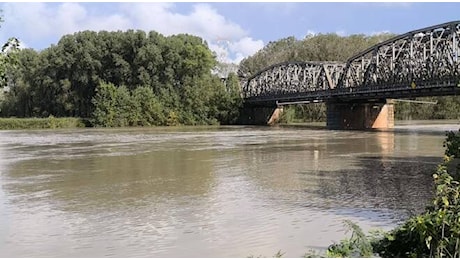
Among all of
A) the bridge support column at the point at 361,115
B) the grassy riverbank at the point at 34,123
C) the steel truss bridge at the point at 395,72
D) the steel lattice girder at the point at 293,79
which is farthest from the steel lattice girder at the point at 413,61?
the grassy riverbank at the point at 34,123

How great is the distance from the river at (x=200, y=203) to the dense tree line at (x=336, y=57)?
80823mm

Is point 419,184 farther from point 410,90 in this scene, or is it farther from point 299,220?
point 410,90

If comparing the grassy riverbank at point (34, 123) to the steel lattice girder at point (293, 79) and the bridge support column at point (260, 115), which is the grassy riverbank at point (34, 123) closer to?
the bridge support column at point (260, 115)

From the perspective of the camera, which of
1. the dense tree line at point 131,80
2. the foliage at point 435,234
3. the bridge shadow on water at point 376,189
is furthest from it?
the dense tree line at point 131,80

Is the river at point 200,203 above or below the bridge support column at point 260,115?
below

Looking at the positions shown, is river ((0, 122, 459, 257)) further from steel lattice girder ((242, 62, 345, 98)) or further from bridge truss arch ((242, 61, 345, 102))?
steel lattice girder ((242, 62, 345, 98))

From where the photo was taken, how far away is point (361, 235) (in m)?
9.25

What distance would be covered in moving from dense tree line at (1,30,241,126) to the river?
73086 mm

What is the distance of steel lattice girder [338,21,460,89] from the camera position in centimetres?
6034

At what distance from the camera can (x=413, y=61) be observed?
66375 millimetres

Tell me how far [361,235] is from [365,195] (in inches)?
336

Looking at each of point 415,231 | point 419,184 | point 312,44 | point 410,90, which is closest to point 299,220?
Answer: point 415,231

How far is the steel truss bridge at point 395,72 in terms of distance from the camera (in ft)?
194

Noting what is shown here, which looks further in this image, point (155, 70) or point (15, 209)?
point (155, 70)
